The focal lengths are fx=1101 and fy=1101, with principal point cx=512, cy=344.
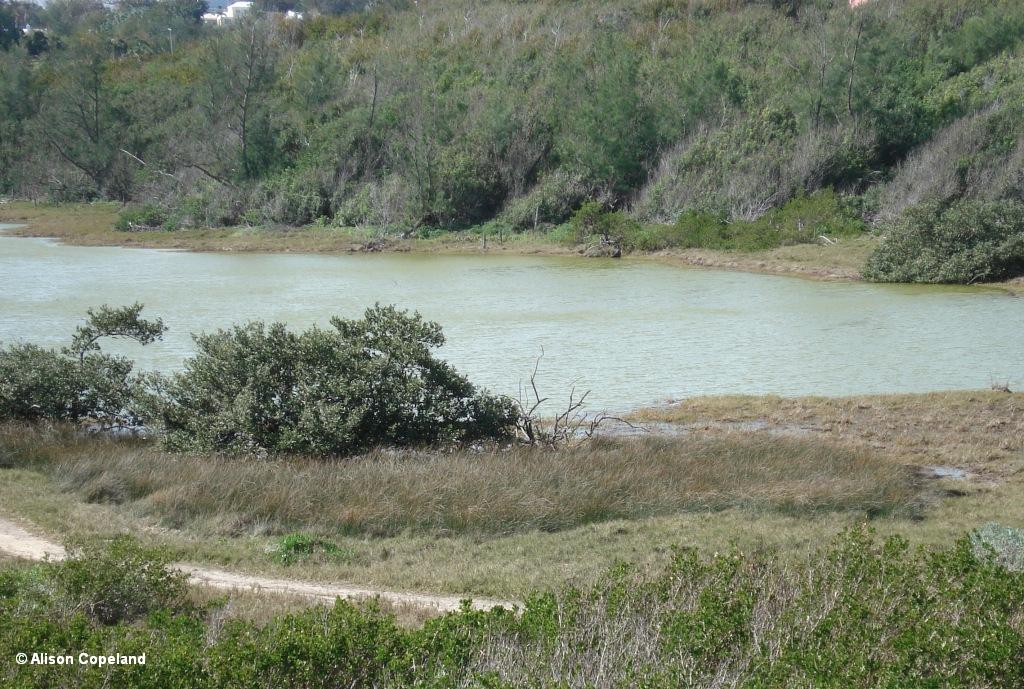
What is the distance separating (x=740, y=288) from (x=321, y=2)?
106m

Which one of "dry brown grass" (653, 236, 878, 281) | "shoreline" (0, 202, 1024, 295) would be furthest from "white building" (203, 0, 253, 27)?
"dry brown grass" (653, 236, 878, 281)

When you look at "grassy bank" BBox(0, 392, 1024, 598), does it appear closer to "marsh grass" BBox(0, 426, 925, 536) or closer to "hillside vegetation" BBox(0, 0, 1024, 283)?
"marsh grass" BBox(0, 426, 925, 536)

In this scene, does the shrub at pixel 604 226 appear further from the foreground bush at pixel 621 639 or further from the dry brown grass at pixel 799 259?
the foreground bush at pixel 621 639

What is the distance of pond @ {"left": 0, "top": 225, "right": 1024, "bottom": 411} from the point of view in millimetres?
18859

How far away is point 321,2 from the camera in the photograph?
125375 millimetres

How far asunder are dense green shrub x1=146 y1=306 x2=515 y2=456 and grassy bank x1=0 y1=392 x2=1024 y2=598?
63 cm

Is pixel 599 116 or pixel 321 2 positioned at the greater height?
pixel 321 2

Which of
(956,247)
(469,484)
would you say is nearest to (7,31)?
(956,247)

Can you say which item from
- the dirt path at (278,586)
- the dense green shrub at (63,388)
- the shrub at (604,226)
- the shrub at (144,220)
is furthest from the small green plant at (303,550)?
the shrub at (144,220)

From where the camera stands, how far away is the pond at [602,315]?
1886cm

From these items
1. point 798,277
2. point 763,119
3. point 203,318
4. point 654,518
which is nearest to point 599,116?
point 763,119

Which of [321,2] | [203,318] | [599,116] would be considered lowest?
[203,318]

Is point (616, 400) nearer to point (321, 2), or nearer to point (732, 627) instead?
point (732, 627)

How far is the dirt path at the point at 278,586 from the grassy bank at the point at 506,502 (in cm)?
20
